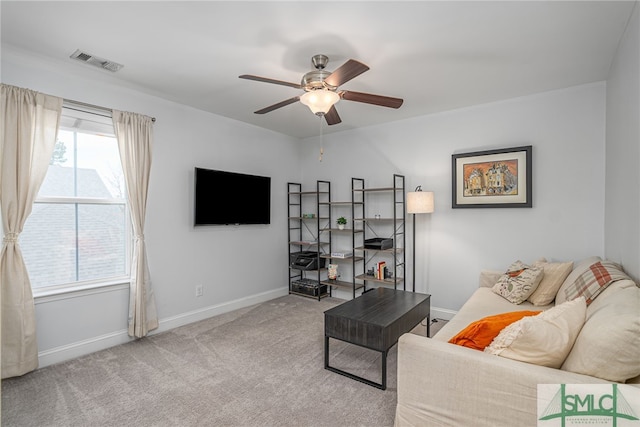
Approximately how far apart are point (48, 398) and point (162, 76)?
106 inches

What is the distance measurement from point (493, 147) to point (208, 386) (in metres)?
3.70

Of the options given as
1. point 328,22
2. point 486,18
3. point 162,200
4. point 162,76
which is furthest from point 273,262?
point 486,18

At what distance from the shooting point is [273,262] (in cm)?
485

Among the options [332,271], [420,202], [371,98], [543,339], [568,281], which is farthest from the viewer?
[332,271]

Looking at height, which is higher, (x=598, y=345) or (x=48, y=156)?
(x=48, y=156)

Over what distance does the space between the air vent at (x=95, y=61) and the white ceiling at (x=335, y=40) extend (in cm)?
5

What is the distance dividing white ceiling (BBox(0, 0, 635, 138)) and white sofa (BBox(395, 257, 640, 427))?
5.69 ft

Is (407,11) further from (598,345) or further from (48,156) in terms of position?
(48,156)

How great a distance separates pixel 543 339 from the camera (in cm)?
139

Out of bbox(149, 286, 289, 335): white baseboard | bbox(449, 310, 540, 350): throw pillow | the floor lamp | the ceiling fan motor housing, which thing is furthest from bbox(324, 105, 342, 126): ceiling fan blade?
bbox(149, 286, 289, 335): white baseboard

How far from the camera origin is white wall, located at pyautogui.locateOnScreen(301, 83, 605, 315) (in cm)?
310

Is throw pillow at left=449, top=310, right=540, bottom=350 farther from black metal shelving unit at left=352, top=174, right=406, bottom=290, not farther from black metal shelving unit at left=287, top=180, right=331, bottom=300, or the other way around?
black metal shelving unit at left=287, top=180, right=331, bottom=300

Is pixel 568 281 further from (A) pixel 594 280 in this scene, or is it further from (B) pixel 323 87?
(B) pixel 323 87

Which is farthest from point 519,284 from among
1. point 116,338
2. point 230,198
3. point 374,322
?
point 116,338
